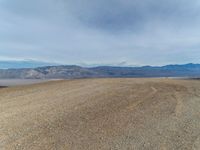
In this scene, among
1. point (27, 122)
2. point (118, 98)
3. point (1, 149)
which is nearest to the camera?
point (1, 149)

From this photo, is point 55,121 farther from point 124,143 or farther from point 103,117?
point 124,143

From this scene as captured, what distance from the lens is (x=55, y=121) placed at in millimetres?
7555

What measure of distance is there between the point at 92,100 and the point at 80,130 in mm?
4520

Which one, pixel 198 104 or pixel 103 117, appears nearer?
pixel 103 117

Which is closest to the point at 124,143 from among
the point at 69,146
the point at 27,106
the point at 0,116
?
the point at 69,146

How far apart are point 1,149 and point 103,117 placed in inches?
153

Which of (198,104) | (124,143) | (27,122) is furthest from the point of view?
(198,104)

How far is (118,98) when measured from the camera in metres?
11.7

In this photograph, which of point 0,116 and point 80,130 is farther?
point 0,116

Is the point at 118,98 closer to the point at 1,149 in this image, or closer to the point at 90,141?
the point at 90,141

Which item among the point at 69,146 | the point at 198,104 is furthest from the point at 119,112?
the point at 198,104

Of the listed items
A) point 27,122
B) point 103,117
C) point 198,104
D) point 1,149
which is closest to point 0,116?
point 27,122

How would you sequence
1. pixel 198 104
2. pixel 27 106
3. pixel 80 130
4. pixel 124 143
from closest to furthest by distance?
pixel 124 143, pixel 80 130, pixel 27 106, pixel 198 104

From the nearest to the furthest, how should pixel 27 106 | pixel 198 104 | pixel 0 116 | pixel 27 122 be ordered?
1. pixel 27 122
2. pixel 0 116
3. pixel 27 106
4. pixel 198 104
